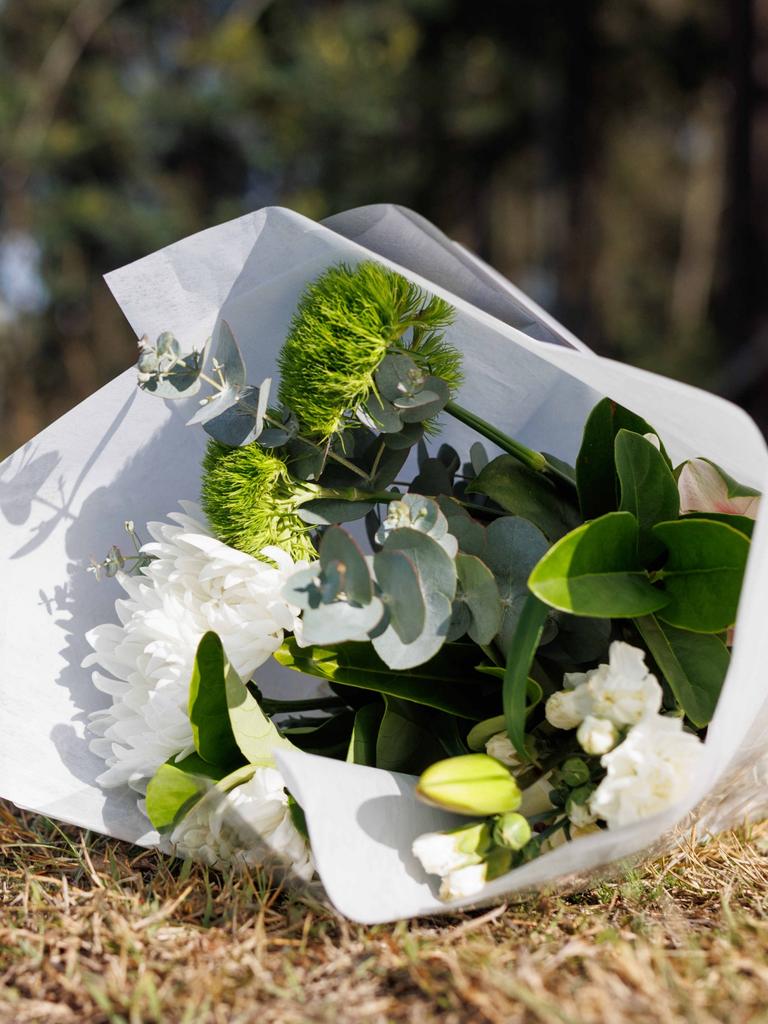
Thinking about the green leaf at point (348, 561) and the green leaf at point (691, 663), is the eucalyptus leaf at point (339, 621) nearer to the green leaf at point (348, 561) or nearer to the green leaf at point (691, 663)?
→ the green leaf at point (348, 561)

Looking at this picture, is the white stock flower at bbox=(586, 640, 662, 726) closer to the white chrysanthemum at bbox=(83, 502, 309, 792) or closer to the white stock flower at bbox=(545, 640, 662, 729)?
the white stock flower at bbox=(545, 640, 662, 729)

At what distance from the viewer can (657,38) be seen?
5020 millimetres

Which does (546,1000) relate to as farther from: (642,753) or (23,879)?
(23,879)

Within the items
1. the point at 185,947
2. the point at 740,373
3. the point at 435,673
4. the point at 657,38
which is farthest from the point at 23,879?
the point at 657,38

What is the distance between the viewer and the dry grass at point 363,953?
0.45 m

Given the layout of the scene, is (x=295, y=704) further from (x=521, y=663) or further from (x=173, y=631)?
(x=521, y=663)

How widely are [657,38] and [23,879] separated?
5.52m

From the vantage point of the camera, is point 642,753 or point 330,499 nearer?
point 642,753

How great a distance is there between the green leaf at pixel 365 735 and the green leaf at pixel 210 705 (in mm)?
81

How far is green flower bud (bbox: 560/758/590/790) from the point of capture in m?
0.54

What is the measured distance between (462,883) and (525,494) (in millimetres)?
279

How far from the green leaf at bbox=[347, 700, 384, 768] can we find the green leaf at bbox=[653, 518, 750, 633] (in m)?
0.21

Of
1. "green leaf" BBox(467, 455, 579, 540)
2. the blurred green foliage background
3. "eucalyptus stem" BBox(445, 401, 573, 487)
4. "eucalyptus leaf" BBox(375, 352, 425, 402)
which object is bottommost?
the blurred green foliage background

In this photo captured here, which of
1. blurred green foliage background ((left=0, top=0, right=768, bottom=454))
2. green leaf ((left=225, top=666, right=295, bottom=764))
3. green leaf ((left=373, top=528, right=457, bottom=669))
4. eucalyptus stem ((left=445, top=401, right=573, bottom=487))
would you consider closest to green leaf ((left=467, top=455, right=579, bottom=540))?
eucalyptus stem ((left=445, top=401, right=573, bottom=487))
